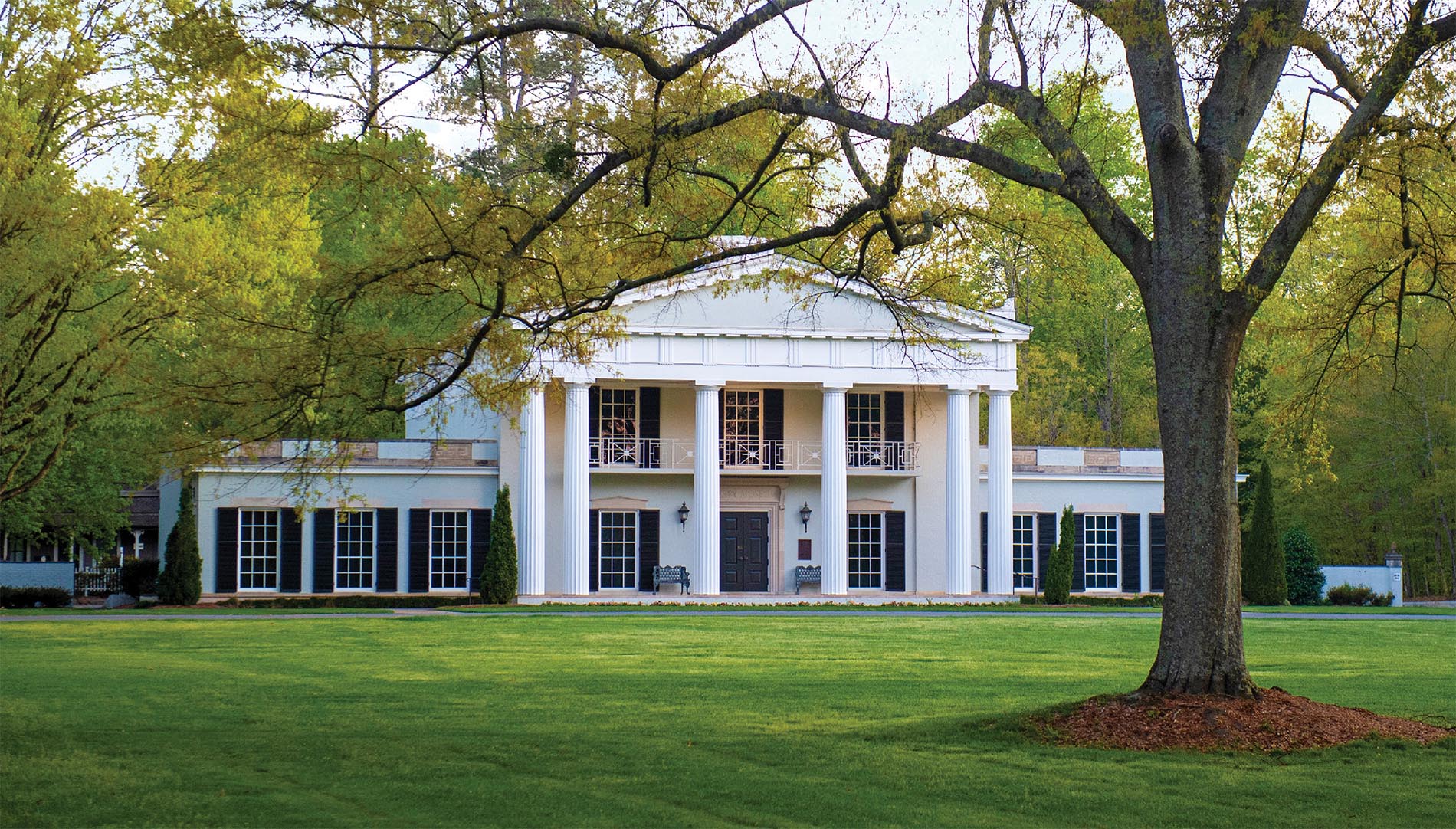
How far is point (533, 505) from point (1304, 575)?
68.0 ft

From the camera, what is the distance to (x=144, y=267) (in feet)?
80.0

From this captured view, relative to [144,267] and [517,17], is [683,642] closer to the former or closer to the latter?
[144,267]

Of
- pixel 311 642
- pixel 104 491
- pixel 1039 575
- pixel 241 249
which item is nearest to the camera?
pixel 311 642

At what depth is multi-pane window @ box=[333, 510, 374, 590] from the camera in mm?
37406

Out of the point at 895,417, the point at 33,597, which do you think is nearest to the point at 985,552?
the point at 895,417

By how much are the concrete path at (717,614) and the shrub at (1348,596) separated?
6.50 meters

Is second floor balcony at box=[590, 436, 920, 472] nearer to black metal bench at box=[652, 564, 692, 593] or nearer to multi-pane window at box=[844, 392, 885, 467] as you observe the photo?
multi-pane window at box=[844, 392, 885, 467]

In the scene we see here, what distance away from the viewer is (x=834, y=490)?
38.3 m

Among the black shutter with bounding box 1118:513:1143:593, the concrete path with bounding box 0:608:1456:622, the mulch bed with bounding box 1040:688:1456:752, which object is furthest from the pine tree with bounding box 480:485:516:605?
the mulch bed with bounding box 1040:688:1456:752

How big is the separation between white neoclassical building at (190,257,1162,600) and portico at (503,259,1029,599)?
0.06 m

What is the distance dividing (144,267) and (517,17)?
14.0m

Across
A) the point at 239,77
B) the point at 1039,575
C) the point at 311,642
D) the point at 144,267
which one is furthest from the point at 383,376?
the point at 1039,575

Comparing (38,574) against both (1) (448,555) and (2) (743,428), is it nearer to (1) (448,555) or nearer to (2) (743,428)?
(1) (448,555)

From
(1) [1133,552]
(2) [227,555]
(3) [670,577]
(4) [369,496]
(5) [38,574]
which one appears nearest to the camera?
(2) [227,555]
